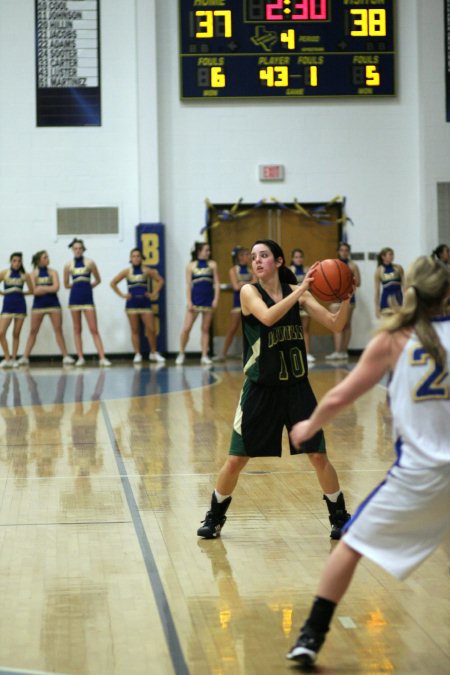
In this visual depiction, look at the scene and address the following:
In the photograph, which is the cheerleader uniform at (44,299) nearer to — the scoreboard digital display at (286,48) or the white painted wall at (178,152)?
the white painted wall at (178,152)

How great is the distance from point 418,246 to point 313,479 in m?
11.0

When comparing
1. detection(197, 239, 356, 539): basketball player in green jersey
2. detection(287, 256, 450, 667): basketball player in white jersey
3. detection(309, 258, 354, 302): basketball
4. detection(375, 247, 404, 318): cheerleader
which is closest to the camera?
detection(287, 256, 450, 667): basketball player in white jersey

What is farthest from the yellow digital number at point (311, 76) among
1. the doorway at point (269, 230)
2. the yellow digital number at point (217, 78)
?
the doorway at point (269, 230)

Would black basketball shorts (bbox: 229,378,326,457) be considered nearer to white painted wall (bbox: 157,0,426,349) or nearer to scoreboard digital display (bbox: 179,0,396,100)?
white painted wall (bbox: 157,0,426,349)

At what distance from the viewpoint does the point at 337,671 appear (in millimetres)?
3383

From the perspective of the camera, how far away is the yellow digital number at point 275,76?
1678 cm

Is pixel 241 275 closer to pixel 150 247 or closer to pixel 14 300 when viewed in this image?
pixel 150 247

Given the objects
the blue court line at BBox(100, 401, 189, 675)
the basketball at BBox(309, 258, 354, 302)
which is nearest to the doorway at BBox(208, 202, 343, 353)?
the blue court line at BBox(100, 401, 189, 675)

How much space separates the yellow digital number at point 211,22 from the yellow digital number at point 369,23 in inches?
77.7

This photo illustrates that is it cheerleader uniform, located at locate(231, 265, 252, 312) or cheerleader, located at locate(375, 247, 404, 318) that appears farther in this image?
cheerleader uniform, located at locate(231, 265, 252, 312)

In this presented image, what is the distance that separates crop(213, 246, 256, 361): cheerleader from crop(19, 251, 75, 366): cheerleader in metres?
2.46

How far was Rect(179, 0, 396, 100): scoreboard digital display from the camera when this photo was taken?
16469 mm

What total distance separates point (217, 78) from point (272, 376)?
40.7 ft

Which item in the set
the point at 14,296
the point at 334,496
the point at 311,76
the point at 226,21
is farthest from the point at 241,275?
the point at 334,496
